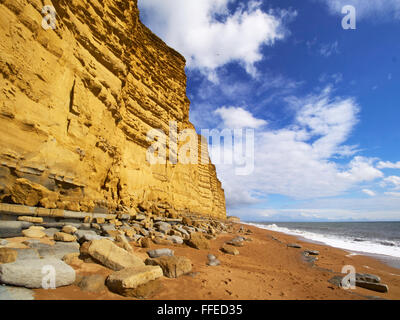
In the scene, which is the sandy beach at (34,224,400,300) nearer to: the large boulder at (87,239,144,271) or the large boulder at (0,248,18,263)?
the large boulder at (87,239,144,271)

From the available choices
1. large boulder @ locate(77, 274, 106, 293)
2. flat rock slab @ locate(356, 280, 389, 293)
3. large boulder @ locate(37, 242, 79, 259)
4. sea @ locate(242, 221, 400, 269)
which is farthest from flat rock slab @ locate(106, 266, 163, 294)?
sea @ locate(242, 221, 400, 269)

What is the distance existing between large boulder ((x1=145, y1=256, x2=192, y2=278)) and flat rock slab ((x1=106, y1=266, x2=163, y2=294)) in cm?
61

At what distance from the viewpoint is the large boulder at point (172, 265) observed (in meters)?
3.69

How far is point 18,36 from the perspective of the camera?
408 centimetres

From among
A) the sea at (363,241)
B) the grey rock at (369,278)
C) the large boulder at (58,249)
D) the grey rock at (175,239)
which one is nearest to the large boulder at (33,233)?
the large boulder at (58,249)

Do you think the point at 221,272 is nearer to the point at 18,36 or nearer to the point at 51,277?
the point at 51,277

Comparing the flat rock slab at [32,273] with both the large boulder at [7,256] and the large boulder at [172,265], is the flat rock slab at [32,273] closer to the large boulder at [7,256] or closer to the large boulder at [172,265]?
the large boulder at [7,256]

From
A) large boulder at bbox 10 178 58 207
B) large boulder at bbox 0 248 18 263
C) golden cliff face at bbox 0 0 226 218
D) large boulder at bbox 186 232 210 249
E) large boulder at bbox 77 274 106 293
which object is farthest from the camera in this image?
large boulder at bbox 186 232 210 249

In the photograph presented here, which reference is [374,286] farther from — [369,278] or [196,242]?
[196,242]

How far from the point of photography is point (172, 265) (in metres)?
3.76

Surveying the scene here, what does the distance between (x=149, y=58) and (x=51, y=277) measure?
1208 centimetres

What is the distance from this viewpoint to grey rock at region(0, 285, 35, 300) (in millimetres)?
1976

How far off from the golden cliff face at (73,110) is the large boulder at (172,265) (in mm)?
2754
